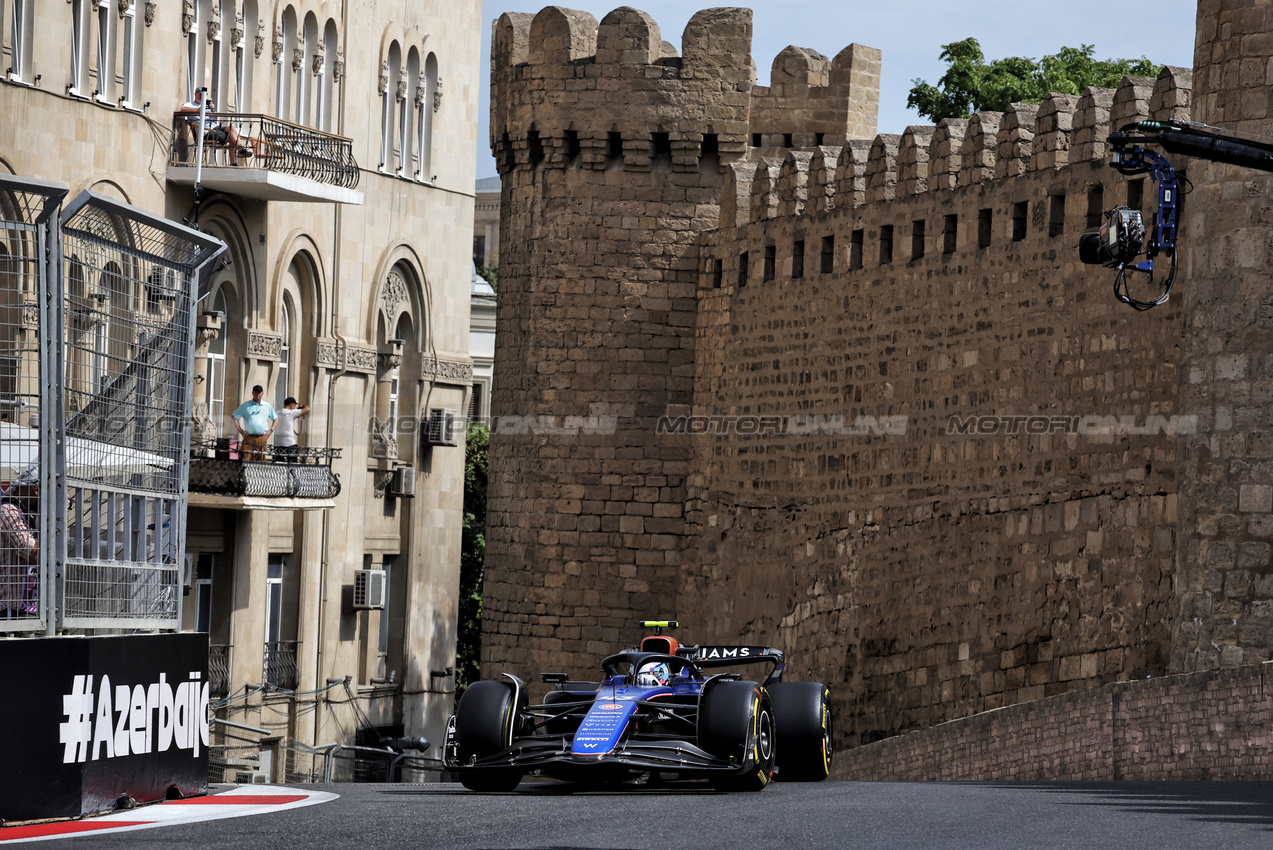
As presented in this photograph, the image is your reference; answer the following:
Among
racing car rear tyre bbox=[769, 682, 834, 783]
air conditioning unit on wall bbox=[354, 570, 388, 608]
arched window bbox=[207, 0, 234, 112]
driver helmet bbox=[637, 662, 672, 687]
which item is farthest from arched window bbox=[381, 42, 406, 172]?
racing car rear tyre bbox=[769, 682, 834, 783]

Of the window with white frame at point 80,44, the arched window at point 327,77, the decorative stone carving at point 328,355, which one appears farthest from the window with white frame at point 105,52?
the decorative stone carving at point 328,355

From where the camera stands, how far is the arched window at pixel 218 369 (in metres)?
24.5

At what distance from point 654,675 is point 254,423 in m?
12.0

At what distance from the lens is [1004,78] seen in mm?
37938

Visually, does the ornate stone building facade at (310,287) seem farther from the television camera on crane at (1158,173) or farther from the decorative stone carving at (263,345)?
the television camera on crane at (1158,173)

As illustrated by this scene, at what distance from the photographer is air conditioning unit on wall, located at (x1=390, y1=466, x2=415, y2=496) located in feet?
96.1

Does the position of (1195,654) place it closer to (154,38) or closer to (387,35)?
(154,38)

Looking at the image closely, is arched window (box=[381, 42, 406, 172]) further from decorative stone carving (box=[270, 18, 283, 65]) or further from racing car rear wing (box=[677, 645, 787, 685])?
racing car rear wing (box=[677, 645, 787, 685])

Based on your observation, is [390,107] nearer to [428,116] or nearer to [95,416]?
[428,116]

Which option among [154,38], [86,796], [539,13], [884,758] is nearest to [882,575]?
[884,758]

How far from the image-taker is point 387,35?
2838cm

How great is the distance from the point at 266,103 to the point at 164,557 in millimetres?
16176

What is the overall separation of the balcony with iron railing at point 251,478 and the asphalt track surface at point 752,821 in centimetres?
1225

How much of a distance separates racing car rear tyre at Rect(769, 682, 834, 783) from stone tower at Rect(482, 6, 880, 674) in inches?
451
